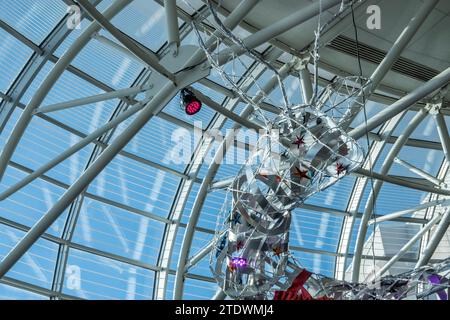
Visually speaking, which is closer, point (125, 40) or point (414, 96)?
point (125, 40)

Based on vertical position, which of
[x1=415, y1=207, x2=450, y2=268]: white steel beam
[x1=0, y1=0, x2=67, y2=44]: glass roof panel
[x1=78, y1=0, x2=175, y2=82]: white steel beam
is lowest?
[x1=78, y1=0, x2=175, y2=82]: white steel beam

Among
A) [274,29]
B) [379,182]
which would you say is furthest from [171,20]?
[379,182]

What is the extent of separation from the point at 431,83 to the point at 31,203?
12.0 metres

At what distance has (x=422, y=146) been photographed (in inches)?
990

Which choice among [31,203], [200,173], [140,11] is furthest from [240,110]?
[31,203]

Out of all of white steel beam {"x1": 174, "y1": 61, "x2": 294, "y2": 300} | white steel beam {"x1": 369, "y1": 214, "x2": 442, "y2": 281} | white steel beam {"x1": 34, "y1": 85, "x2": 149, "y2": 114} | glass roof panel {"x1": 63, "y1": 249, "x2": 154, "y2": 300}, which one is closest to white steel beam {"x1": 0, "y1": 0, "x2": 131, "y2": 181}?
white steel beam {"x1": 34, "y1": 85, "x2": 149, "y2": 114}

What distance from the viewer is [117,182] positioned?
2192cm

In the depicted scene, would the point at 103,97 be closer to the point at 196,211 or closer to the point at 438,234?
the point at 196,211

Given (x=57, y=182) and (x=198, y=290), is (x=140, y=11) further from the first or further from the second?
(x=198, y=290)

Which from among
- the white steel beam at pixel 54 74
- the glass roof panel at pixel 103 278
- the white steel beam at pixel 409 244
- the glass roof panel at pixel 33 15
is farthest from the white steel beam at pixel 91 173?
the white steel beam at pixel 409 244

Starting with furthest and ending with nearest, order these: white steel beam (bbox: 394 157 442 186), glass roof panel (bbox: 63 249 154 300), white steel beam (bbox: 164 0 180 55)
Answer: white steel beam (bbox: 394 157 442 186) < glass roof panel (bbox: 63 249 154 300) < white steel beam (bbox: 164 0 180 55)

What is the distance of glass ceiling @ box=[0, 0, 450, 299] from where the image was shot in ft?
59.7

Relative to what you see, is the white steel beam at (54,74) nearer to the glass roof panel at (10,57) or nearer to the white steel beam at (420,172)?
the glass roof panel at (10,57)

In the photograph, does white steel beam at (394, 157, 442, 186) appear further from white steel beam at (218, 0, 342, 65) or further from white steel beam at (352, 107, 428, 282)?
white steel beam at (218, 0, 342, 65)
